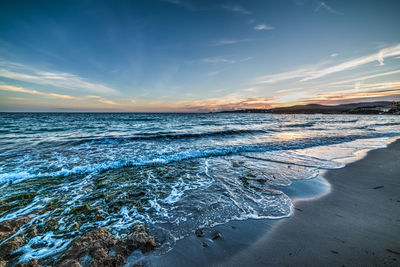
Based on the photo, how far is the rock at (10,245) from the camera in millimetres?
2512

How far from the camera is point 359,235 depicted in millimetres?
2754

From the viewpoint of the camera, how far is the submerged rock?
7.39 feet

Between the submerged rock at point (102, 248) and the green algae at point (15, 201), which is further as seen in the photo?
the green algae at point (15, 201)

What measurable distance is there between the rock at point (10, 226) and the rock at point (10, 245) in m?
0.25

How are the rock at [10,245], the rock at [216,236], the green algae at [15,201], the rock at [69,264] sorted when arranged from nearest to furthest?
the rock at [69,264] → the rock at [10,245] → the rock at [216,236] → the green algae at [15,201]

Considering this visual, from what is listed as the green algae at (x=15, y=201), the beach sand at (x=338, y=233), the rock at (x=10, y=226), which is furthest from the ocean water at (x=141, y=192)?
the beach sand at (x=338, y=233)

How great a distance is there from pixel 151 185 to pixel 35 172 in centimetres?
497

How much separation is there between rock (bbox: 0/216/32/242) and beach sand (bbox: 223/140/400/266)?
4038mm

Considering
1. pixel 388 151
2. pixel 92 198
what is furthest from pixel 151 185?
pixel 388 151

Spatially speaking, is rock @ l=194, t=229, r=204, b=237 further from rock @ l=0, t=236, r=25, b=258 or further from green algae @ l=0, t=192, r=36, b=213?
green algae @ l=0, t=192, r=36, b=213

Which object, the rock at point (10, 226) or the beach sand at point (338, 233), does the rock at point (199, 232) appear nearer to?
the beach sand at point (338, 233)

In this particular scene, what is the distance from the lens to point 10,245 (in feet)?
8.57

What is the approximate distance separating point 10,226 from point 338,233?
20.8ft

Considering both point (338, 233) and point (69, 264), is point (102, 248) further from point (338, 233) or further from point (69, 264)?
point (338, 233)
